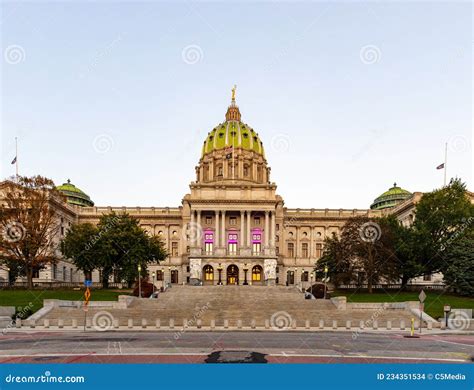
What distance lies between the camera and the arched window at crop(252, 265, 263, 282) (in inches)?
3413

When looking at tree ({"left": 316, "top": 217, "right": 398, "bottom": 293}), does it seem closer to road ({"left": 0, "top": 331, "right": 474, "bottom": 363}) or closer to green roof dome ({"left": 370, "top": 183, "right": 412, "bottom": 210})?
road ({"left": 0, "top": 331, "right": 474, "bottom": 363})

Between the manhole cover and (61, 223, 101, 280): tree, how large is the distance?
4469 cm

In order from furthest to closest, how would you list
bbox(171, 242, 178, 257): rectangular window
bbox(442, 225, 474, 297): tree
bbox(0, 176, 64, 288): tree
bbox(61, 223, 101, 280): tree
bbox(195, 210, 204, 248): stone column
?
1. bbox(171, 242, 178, 257): rectangular window
2. bbox(195, 210, 204, 248): stone column
3. bbox(61, 223, 101, 280): tree
4. bbox(0, 176, 64, 288): tree
5. bbox(442, 225, 474, 297): tree

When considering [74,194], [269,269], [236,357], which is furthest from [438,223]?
[74,194]

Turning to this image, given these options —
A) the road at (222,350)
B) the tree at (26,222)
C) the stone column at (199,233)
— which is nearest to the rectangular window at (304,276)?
the stone column at (199,233)

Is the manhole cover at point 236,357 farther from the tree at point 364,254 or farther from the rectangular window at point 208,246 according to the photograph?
the rectangular window at point 208,246

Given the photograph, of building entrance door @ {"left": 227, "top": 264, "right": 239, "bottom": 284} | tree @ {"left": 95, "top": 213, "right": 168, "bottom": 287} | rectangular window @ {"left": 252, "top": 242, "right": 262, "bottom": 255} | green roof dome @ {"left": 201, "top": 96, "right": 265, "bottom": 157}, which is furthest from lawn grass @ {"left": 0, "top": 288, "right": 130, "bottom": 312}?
green roof dome @ {"left": 201, "top": 96, "right": 265, "bottom": 157}

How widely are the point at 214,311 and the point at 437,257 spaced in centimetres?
3250

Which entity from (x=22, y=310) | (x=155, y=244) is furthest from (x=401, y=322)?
(x=155, y=244)

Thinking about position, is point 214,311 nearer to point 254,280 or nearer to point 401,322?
point 401,322

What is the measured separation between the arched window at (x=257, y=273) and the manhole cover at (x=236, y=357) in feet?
222

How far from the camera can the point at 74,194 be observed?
373ft

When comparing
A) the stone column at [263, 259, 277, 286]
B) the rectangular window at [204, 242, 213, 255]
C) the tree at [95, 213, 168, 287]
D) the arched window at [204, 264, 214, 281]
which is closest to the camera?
the tree at [95, 213, 168, 287]

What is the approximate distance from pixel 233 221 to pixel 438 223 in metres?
41.0
